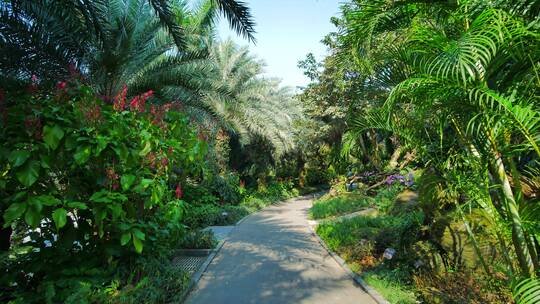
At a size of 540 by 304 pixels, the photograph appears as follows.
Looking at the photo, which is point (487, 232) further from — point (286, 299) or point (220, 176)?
point (220, 176)

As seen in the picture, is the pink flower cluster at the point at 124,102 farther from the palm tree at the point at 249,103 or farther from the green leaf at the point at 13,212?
the palm tree at the point at 249,103

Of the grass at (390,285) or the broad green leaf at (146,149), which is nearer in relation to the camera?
the broad green leaf at (146,149)

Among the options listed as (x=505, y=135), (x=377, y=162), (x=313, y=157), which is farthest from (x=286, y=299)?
(x=313, y=157)

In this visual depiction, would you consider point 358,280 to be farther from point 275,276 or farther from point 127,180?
point 127,180

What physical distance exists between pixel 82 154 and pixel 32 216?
2.33 feet

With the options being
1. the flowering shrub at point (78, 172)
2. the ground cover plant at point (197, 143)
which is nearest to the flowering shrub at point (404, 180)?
the ground cover plant at point (197, 143)

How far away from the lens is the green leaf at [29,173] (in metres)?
3.12

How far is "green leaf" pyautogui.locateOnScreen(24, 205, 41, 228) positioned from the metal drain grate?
365 centimetres

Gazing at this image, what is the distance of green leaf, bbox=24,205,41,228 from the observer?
3.09 meters

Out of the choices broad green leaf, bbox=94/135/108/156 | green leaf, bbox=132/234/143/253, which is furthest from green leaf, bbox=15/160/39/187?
green leaf, bbox=132/234/143/253

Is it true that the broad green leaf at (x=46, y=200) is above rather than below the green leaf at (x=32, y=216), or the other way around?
above

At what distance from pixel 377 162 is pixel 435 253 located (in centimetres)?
1274

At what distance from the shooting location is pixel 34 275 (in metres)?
4.22

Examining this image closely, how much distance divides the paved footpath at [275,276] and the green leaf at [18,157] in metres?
2.96
